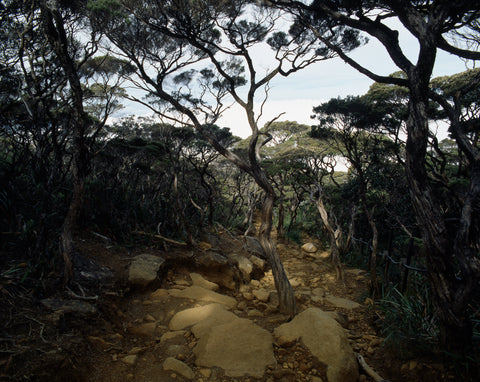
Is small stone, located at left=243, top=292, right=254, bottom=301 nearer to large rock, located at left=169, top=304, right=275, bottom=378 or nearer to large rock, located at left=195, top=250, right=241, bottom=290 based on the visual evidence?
large rock, located at left=195, top=250, right=241, bottom=290

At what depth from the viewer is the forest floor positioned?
2383 millimetres

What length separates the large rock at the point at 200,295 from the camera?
15.8 ft

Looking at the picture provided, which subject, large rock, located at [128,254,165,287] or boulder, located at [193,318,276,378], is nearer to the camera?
boulder, located at [193,318,276,378]

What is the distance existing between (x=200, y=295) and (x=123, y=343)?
174 centimetres

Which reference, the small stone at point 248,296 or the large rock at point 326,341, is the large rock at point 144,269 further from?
the large rock at point 326,341

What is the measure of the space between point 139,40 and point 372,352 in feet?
26.4

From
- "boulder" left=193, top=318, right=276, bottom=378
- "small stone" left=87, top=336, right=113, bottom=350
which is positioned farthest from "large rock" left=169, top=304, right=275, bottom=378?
"small stone" left=87, top=336, right=113, bottom=350

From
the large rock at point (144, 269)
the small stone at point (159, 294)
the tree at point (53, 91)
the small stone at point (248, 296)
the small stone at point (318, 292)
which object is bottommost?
the small stone at point (318, 292)

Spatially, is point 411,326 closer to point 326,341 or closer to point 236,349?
point 326,341

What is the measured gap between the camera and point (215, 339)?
3127mm

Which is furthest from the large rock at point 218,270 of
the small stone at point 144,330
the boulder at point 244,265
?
the small stone at point 144,330

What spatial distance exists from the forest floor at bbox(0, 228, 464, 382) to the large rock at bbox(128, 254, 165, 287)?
121mm

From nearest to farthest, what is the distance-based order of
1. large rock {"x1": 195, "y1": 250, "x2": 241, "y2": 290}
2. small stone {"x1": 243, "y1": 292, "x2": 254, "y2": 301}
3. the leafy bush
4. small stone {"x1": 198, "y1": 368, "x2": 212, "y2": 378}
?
1. small stone {"x1": 198, "y1": 368, "x2": 212, "y2": 378}
2. the leafy bush
3. small stone {"x1": 243, "y1": 292, "x2": 254, "y2": 301}
4. large rock {"x1": 195, "y1": 250, "x2": 241, "y2": 290}

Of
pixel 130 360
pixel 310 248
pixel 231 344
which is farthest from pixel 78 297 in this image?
pixel 310 248
